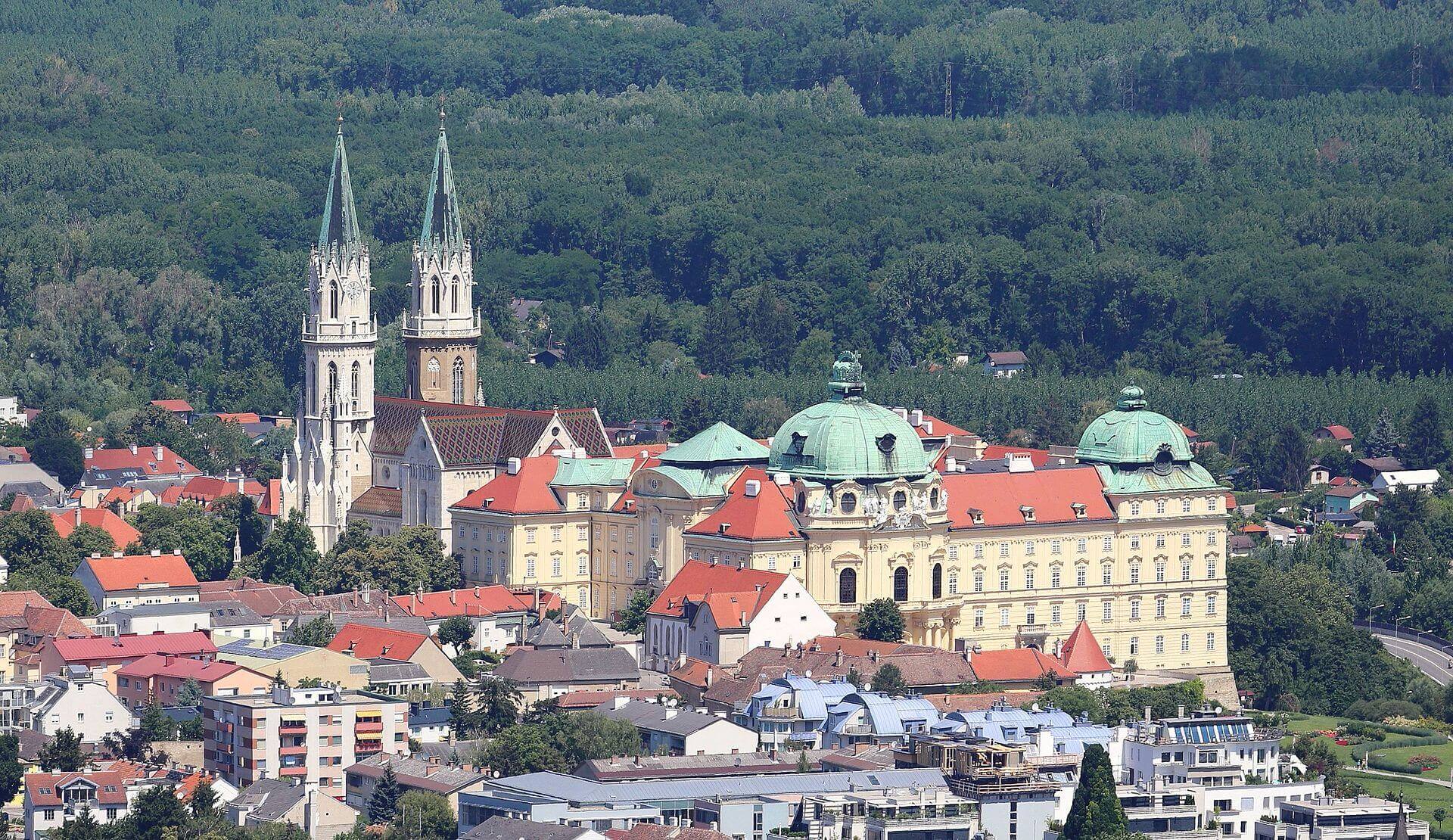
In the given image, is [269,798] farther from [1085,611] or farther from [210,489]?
[210,489]

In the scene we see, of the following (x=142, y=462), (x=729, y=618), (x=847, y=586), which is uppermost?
(x=142, y=462)

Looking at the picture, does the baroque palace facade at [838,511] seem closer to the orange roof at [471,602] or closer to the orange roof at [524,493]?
the orange roof at [524,493]

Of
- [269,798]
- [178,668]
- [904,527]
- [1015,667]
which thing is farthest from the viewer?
[904,527]

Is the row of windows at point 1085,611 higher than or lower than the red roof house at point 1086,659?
higher

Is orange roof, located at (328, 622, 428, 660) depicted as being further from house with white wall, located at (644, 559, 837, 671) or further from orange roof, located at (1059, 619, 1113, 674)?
orange roof, located at (1059, 619, 1113, 674)

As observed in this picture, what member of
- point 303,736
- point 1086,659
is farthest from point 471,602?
point 303,736

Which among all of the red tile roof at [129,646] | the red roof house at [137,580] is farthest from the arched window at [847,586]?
the red roof house at [137,580]

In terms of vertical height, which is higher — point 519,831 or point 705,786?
point 705,786
